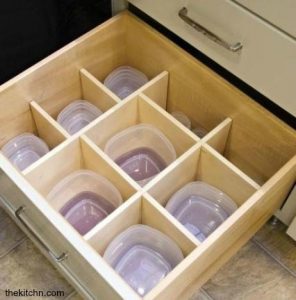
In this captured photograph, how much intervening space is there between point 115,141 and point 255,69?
35 centimetres

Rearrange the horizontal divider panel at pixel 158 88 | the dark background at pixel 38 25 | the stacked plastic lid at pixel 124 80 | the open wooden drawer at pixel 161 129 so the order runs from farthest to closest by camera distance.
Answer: the stacked plastic lid at pixel 124 80 < the horizontal divider panel at pixel 158 88 < the dark background at pixel 38 25 < the open wooden drawer at pixel 161 129

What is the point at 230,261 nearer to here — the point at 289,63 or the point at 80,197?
the point at 80,197

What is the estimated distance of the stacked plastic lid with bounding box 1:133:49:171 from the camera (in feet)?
3.51

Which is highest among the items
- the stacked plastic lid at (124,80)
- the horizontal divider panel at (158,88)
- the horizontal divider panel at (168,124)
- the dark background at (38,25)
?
the dark background at (38,25)

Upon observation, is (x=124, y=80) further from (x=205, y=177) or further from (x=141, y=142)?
(x=205, y=177)

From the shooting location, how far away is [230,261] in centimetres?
111

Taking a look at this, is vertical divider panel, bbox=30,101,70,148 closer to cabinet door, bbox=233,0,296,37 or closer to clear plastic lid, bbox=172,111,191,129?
clear plastic lid, bbox=172,111,191,129

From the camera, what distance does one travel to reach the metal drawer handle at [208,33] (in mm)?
849

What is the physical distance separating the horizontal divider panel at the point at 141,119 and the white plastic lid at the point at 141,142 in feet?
0.04

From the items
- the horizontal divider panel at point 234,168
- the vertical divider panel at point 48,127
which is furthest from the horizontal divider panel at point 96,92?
the horizontal divider panel at point 234,168

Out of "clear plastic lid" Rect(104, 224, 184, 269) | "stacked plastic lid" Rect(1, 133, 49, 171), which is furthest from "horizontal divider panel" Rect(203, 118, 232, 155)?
"stacked plastic lid" Rect(1, 133, 49, 171)

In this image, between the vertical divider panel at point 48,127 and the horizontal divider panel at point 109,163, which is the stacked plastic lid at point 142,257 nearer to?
the horizontal divider panel at point 109,163

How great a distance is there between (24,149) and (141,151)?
26 cm

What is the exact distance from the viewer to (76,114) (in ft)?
3.74
